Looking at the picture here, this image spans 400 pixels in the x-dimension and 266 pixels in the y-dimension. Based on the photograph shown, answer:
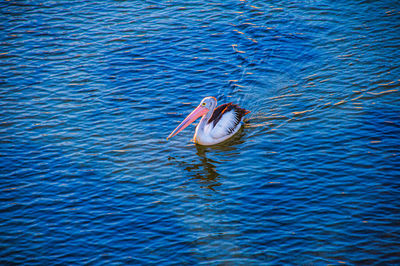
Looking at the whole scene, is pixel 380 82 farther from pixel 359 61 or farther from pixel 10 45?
pixel 10 45

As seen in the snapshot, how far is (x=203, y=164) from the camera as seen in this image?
12508 millimetres

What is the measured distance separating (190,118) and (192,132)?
100 cm

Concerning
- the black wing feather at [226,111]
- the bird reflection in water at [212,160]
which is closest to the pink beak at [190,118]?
the black wing feather at [226,111]

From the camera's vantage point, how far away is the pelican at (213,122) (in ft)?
43.4

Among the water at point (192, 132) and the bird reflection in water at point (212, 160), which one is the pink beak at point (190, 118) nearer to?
the water at point (192, 132)

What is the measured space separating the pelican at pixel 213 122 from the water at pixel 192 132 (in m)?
0.40

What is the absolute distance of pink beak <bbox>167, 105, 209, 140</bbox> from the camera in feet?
43.5

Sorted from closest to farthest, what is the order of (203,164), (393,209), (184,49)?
(393,209), (203,164), (184,49)

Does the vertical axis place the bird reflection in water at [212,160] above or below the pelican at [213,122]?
below

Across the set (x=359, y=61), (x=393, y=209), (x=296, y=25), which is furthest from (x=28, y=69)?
(x=393, y=209)

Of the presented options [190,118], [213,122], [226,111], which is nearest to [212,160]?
[213,122]

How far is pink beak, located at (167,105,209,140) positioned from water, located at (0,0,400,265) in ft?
1.56

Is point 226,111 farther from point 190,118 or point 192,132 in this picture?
point 192,132

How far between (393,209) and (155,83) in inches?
380
